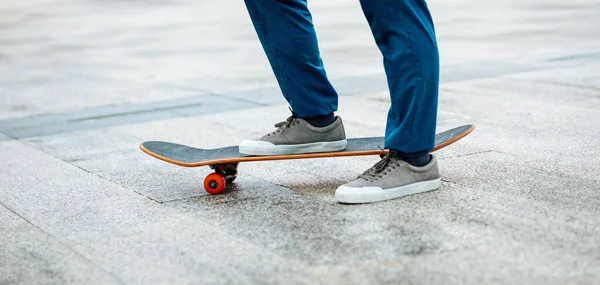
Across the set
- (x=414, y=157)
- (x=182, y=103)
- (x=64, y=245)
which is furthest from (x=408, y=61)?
(x=182, y=103)

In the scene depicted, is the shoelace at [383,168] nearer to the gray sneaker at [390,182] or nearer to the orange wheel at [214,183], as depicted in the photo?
the gray sneaker at [390,182]

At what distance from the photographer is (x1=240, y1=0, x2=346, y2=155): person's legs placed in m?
3.06

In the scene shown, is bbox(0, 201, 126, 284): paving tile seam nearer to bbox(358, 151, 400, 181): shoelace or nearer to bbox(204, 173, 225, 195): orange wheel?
bbox(204, 173, 225, 195): orange wheel

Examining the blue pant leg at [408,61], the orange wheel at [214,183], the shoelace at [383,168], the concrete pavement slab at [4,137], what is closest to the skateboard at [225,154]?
the orange wheel at [214,183]

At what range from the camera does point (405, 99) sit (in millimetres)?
2852

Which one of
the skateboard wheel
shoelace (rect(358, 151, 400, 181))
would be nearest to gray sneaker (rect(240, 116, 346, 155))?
the skateboard wheel

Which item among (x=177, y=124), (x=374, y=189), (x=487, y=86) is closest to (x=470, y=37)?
(x=487, y=86)

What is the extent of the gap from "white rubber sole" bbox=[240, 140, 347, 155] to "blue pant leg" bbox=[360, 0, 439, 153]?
339mm

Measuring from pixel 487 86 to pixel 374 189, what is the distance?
269 cm

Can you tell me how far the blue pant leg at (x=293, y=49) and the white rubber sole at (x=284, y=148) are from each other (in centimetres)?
11

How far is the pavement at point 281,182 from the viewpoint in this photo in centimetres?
234

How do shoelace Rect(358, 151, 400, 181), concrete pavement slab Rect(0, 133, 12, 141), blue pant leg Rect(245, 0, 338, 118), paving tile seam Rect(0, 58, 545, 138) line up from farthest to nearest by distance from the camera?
1. paving tile seam Rect(0, 58, 545, 138)
2. concrete pavement slab Rect(0, 133, 12, 141)
3. blue pant leg Rect(245, 0, 338, 118)
4. shoelace Rect(358, 151, 400, 181)

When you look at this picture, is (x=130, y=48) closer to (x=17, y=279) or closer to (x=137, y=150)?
(x=137, y=150)

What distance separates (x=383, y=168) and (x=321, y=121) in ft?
1.08
